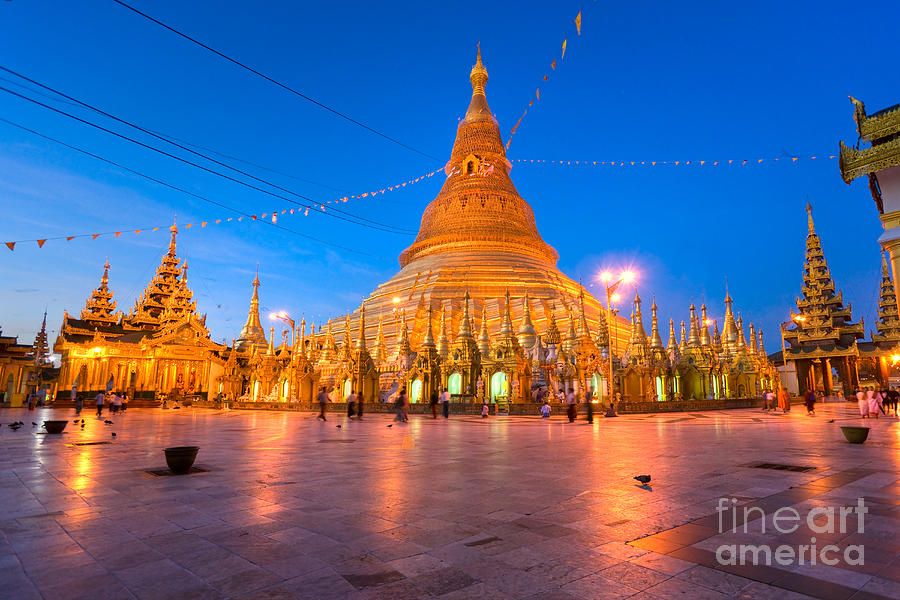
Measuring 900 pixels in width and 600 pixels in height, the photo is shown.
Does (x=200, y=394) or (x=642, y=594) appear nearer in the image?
(x=642, y=594)

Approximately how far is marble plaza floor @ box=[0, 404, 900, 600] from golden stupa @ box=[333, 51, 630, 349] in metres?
31.9

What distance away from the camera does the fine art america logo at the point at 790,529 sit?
13.8ft

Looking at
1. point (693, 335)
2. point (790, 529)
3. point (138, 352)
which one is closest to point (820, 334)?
point (693, 335)

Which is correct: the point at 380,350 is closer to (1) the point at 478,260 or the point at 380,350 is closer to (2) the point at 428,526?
(1) the point at 478,260

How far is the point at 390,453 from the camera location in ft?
36.8

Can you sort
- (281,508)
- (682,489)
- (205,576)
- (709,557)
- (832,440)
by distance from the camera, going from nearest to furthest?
(205,576), (709,557), (281,508), (682,489), (832,440)

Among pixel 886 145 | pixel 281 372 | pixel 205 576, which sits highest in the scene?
pixel 886 145

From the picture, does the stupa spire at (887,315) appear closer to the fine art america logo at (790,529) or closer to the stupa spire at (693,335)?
the stupa spire at (693,335)

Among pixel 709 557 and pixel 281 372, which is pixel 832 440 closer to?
pixel 709 557

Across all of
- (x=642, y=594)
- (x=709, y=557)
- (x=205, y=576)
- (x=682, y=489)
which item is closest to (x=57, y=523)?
(x=205, y=576)

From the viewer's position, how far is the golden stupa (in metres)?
48.4

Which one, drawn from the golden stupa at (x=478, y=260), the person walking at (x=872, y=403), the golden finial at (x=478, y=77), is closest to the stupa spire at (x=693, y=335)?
the golden stupa at (x=478, y=260)

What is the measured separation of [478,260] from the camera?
56.2 m

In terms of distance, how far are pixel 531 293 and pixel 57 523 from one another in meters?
47.7
